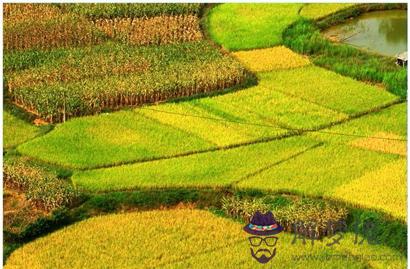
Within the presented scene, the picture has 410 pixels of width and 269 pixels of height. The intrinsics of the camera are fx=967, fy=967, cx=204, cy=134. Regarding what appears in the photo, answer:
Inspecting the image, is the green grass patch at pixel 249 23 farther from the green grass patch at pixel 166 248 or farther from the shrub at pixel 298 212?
the green grass patch at pixel 166 248

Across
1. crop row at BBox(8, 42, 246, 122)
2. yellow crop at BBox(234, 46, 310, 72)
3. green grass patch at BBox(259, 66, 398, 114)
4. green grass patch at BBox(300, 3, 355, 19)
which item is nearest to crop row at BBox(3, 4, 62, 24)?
crop row at BBox(8, 42, 246, 122)

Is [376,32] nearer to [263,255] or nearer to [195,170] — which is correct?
[195,170]

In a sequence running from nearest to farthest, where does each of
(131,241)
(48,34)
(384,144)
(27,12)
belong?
(131,241) → (384,144) → (48,34) → (27,12)

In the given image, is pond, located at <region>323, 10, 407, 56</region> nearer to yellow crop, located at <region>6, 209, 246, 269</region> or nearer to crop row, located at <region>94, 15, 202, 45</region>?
Result: crop row, located at <region>94, 15, 202, 45</region>

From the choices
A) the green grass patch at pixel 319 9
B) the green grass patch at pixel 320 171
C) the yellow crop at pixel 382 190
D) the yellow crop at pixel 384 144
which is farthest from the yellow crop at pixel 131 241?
the green grass patch at pixel 319 9

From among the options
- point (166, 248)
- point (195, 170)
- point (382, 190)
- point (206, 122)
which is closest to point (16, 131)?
point (206, 122)

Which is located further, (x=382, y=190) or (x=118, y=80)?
(x=118, y=80)
